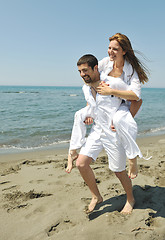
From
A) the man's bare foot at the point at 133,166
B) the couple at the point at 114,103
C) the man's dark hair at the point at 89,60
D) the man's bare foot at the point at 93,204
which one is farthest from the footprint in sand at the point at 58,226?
the man's dark hair at the point at 89,60

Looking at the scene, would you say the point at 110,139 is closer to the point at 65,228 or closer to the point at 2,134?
the point at 65,228

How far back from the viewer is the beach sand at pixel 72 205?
2644mm

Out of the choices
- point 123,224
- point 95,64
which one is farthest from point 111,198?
point 95,64

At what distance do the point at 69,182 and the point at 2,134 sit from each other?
5.77m

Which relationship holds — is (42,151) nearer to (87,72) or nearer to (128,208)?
(128,208)

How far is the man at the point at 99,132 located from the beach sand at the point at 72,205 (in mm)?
251

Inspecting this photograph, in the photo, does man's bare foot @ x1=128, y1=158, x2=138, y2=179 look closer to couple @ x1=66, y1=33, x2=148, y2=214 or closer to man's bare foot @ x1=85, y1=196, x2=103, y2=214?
couple @ x1=66, y1=33, x2=148, y2=214

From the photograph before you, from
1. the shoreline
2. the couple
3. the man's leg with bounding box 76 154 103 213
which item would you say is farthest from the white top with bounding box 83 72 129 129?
the shoreline

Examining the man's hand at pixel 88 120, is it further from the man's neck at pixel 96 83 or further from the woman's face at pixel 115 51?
the woman's face at pixel 115 51

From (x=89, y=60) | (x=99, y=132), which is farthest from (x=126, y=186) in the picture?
(x=89, y=60)

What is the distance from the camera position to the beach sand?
2.64 m

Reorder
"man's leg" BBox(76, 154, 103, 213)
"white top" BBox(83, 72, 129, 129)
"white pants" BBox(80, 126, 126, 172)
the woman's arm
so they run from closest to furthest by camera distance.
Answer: the woman's arm → "white top" BBox(83, 72, 129, 129) → "white pants" BBox(80, 126, 126, 172) → "man's leg" BBox(76, 154, 103, 213)

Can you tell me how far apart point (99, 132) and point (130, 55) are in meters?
1.07

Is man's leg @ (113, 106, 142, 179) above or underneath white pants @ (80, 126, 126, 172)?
above
